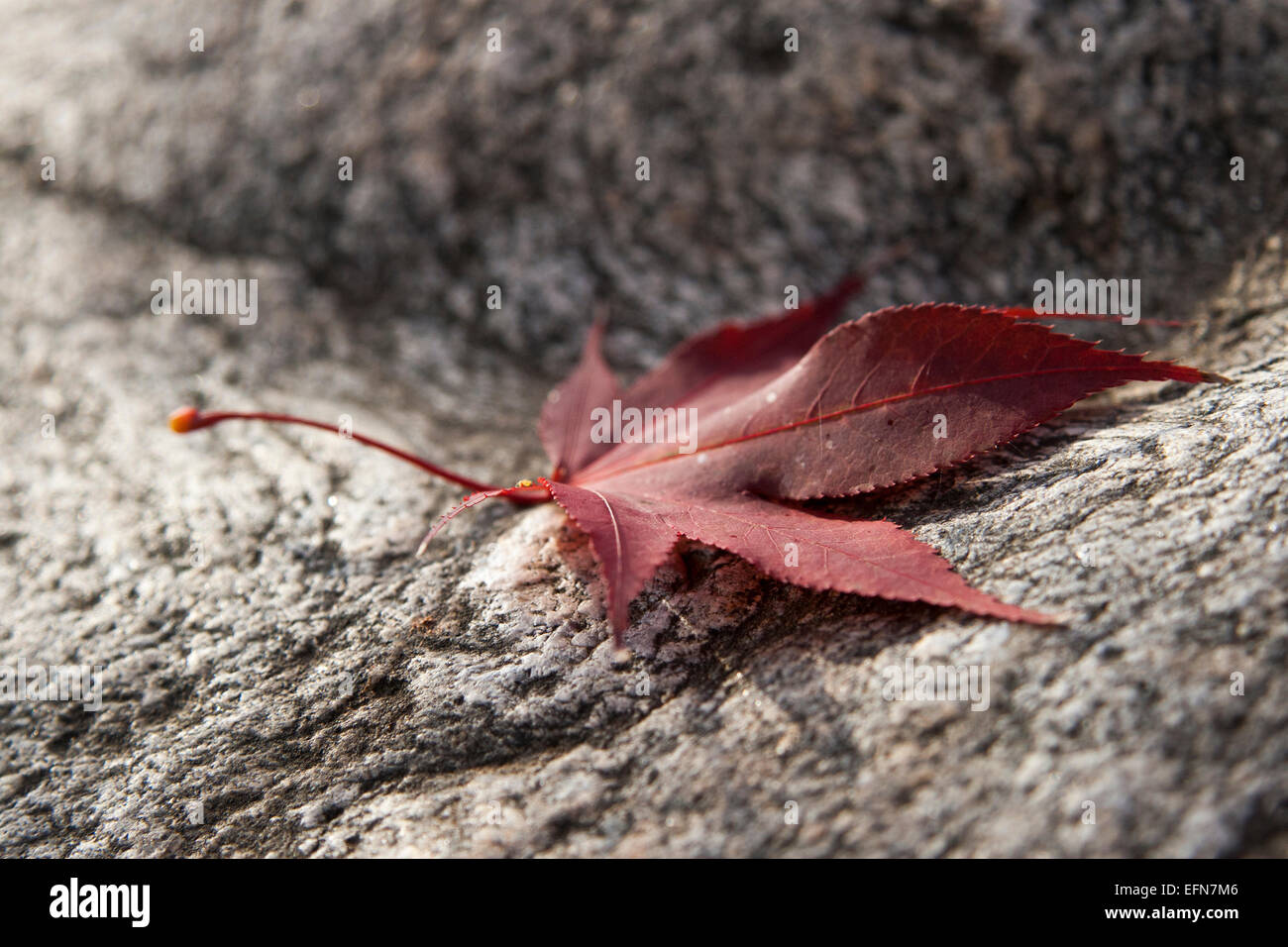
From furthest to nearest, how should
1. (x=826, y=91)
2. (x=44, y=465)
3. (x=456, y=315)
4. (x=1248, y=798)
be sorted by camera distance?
(x=456, y=315) → (x=826, y=91) → (x=44, y=465) → (x=1248, y=798)

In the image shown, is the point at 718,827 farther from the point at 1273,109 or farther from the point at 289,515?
the point at 1273,109

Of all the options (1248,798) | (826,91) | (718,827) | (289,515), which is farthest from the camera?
(826,91)

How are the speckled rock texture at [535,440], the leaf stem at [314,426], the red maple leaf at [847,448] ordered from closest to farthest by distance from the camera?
the speckled rock texture at [535,440]
the red maple leaf at [847,448]
the leaf stem at [314,426]

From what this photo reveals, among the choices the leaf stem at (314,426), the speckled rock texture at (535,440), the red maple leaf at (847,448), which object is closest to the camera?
the speckled rock texture at (535,440)

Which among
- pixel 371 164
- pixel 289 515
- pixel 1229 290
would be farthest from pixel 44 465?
pixel 1229 290

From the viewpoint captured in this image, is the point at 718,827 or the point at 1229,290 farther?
the point at 1229,290

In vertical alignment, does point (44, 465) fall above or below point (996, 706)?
above

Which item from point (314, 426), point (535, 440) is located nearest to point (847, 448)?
point (535, 440)
